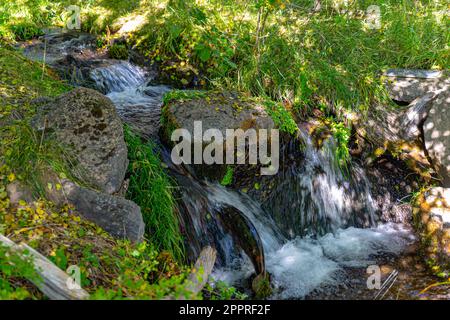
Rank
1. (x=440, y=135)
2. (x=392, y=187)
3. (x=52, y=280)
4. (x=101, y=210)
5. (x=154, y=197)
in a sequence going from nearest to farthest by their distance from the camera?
(x=52, y=280) < (x=101, y=210) < (x=154, y=197) < (x=440, y=135) < (x=392, y=187)

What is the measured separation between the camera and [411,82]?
6.26m

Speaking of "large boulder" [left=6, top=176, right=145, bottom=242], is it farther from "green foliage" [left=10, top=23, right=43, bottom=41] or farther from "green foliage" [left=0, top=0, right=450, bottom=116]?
"green foliage" [left=10, top=23, right=43, bottom=41]

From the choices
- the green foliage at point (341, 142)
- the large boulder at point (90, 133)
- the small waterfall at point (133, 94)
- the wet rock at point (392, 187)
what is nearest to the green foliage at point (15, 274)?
the large boulder at point (90, 133)

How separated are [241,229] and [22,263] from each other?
7.87 feet

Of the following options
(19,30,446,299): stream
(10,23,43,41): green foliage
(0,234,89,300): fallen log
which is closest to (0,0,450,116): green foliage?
(10,23,43,41): green foliage

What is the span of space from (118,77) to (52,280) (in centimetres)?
436

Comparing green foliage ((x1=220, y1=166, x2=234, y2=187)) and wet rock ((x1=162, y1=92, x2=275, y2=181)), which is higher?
wet rock ((x1=162, y1=92, x2=275, y2=181))

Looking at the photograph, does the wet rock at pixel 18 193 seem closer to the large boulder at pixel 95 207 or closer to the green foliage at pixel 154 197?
the large boulder at pixel 95 207

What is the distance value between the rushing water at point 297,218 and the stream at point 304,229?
0.04 feet

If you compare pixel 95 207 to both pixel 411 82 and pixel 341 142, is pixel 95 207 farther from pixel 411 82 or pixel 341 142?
pixel 411 82

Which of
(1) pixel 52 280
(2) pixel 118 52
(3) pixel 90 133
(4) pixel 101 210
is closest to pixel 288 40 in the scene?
(2) pixel 118 52

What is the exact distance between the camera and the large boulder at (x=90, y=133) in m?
3.62

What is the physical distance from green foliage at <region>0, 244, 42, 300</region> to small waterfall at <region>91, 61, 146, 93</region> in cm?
382

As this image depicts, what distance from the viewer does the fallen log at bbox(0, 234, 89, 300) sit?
232cm
